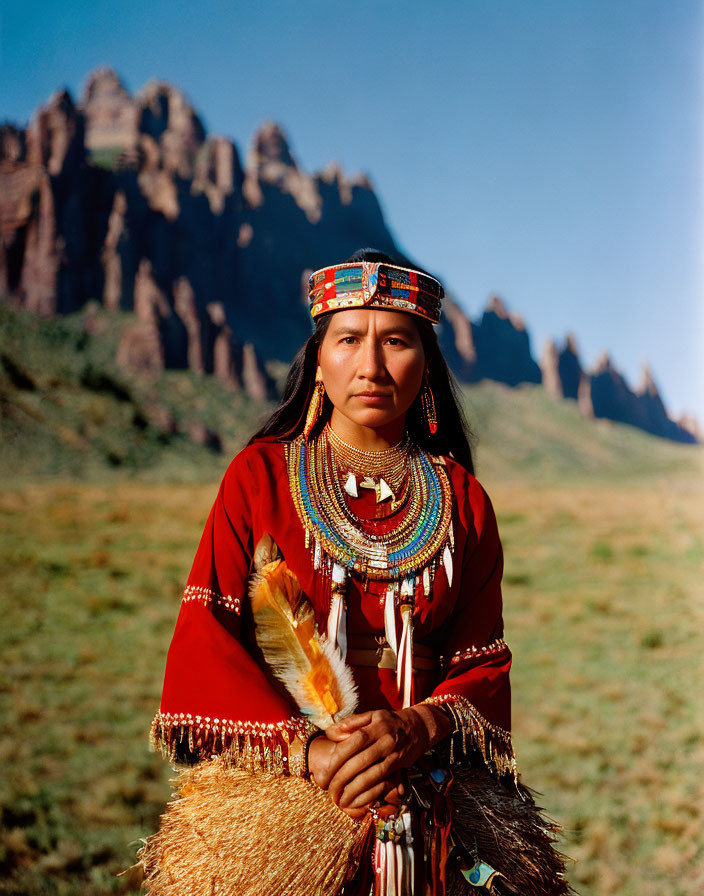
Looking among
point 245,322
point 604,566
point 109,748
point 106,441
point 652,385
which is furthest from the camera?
point 652,385

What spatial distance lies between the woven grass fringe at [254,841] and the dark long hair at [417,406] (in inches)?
37.9

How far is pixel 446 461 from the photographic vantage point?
7.68ft

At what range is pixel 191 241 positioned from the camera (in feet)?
305

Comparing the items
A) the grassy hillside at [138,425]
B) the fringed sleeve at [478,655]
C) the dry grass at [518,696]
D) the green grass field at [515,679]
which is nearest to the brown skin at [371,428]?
the fringed sleeve at [478,655]

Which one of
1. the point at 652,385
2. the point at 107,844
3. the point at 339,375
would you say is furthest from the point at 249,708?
the point at 652,385

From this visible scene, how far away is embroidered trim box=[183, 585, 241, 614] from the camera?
6.13 feet

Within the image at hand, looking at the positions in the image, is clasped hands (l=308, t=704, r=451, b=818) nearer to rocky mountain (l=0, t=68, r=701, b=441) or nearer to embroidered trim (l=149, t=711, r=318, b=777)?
embroidered trim (l=149, t=711, r=318, b=777)

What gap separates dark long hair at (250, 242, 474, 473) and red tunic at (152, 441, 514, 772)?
0.13m

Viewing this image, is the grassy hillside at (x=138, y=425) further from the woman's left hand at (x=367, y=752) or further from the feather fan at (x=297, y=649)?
the woman's left hand at (x=367, y=752)

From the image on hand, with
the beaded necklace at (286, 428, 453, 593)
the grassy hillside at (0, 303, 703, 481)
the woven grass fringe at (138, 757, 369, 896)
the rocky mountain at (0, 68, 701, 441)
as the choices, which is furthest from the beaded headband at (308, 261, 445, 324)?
the rocky mountain at (0, 68, 701, 441)

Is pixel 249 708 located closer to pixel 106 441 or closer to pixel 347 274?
pixel 347 274

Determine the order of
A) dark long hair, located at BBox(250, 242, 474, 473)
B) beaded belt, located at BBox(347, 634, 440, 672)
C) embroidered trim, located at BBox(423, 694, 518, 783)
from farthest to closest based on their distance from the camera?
1. dark long hair, located at BBox(250, 242, 474, 473)
2. beaded belt, located at BBox(347, 634, 440, 672)
3. embroidered trim, located at BBox(423, 694, 518, 783)

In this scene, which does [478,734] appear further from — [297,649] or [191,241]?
[191,241]

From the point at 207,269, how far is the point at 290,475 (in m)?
96.0
